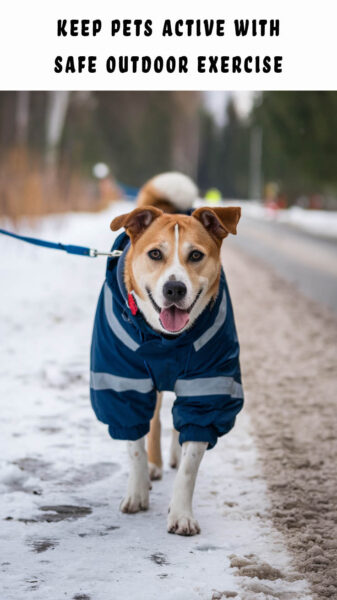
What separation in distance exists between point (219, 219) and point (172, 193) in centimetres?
67

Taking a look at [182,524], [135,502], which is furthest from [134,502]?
[182,524]

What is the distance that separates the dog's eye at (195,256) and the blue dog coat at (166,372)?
227 millimetres

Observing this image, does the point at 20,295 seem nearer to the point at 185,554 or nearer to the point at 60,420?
the point at 60,420

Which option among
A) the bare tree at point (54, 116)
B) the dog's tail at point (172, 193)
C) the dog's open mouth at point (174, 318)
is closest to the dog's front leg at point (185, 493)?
the dog's open mouth at point (174, 318)

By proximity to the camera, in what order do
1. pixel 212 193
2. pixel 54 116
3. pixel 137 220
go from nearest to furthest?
pixel 137 220 < pixel 54 116 < pixel 212 193

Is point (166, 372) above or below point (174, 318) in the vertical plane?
below

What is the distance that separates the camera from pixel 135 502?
11.6ft

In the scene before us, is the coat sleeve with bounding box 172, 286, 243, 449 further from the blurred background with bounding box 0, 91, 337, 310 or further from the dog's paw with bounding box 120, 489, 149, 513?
the blurred background with bounding box 0, 91, 337, 310

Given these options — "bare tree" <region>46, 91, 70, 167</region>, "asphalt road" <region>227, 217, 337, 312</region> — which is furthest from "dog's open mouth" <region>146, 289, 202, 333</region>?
"bare tree" <region>46, 91, 70, 167</region>

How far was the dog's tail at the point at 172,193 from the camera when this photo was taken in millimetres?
4078

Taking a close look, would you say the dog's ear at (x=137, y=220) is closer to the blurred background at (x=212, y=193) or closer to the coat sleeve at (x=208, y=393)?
the coat sleeve at (x=208, y=393)

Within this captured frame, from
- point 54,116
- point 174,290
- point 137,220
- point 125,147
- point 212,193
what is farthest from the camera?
point 125,147

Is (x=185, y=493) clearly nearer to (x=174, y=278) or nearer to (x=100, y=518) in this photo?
(x=100, y=518)

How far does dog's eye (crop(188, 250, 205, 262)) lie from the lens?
3.38m
